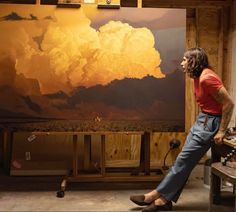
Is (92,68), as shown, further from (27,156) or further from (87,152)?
(27,156)

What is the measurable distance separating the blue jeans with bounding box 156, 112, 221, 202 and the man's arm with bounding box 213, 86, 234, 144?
9 centimetres

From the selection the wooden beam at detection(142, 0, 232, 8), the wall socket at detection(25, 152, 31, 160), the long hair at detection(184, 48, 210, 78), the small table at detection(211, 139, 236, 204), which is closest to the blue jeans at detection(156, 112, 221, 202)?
the small table at detection(211, 139, 236, 204)

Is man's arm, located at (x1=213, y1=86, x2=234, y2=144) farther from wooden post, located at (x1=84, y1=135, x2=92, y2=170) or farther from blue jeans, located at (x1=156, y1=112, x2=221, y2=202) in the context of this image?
wooden post, located at (x1=84, y1=135, x2=92, y2=170)

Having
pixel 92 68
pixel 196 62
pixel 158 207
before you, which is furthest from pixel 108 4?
pixel 158 207

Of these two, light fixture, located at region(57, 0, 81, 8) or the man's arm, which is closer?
the man's arm

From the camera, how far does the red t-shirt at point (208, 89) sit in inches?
124

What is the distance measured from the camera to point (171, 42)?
3932 mm

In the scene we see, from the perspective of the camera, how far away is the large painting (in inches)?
151

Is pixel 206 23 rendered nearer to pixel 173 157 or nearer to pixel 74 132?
pixel 173 157

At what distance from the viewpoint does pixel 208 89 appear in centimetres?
318

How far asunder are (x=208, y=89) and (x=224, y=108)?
0.20 metres

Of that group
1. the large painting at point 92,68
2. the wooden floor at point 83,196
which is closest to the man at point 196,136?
the wooden floor at point 83,196

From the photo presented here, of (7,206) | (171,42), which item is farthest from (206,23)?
(7,206)

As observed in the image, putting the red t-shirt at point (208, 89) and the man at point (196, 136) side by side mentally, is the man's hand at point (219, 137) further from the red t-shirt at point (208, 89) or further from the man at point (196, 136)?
the red t-shirt at point (208, 89)
